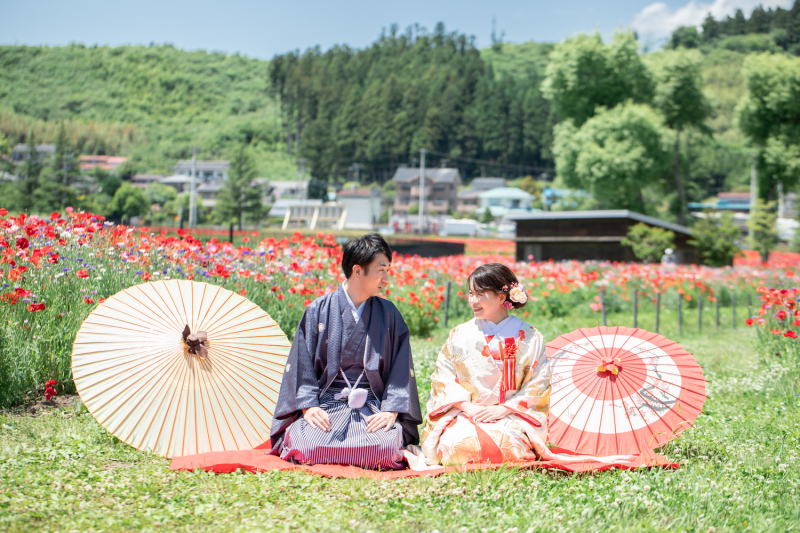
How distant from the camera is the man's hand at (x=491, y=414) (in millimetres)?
3455

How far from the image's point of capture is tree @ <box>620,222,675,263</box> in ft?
68.4

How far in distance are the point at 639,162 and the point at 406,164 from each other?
50291 mm

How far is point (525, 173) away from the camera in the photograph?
8281 centimetres

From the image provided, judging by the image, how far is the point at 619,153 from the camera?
30609 mm

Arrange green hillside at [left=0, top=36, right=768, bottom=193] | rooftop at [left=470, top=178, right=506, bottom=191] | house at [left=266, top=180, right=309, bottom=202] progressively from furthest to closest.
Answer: rooftop at [left=470, top=178, right=506, bottom=191] < house at [left=266, top=180, right=309, bottom=202] < green hillside at [left=0, top=36, right=768, bottom=193]

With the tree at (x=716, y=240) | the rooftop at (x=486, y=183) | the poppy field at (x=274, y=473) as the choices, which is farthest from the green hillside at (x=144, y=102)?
the poppy field at (x=274, y=473)

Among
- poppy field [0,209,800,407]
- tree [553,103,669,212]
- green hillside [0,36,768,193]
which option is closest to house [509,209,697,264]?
tree [553,103,669,212]

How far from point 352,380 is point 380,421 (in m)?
0.31

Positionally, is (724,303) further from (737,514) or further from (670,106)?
(670,106)

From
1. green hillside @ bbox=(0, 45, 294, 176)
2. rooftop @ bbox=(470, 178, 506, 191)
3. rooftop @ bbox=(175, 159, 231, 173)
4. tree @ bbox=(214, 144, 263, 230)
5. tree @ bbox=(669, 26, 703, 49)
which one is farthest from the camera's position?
tree @ bbox=(669, 26, 703, 49)

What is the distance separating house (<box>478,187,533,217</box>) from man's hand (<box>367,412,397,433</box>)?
2680 inches

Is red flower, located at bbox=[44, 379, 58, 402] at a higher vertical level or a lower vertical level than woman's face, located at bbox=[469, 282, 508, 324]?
lower

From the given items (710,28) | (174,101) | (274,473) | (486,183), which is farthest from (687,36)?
(274,473)

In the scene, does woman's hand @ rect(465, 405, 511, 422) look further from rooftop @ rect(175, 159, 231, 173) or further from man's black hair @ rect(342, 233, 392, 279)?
rooftop @ rect(175, 159, 231, 173)
